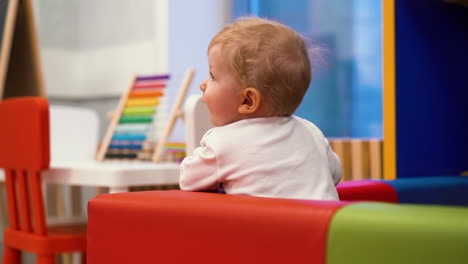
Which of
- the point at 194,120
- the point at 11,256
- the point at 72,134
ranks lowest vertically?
the point at 11,256

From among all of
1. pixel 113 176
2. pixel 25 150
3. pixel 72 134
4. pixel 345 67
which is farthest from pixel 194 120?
pixel 72 134

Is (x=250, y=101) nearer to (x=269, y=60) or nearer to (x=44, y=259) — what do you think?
(x=269, y=60)

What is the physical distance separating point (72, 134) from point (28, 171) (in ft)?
2.55

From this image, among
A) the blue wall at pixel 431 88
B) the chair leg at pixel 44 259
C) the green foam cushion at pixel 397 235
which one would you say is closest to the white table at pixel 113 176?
the chair leg at pixel 44 259

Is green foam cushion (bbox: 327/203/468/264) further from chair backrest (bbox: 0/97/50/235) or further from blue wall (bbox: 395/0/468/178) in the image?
chair backrest (bbox: 0/97/50/235)

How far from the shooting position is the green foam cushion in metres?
→ 0.59

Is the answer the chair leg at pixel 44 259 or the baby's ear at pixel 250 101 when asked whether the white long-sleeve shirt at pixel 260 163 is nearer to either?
the baby's ear at pixel 250 101

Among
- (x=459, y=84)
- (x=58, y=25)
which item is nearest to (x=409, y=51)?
(x=459, y=84)

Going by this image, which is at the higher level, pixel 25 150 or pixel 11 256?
pixel 25 150

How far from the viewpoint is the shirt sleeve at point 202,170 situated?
0.95 meters

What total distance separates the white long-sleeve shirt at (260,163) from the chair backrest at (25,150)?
77cm

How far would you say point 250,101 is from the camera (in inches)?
38.2

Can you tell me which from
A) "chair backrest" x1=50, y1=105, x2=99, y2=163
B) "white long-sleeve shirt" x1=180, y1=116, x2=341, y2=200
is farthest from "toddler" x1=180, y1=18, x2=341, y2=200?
"chair backrest" x1=50, y1=105, x2=99, y2=163

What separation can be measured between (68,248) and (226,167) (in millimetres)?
900
